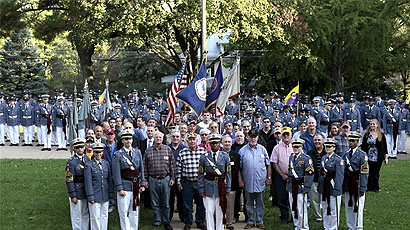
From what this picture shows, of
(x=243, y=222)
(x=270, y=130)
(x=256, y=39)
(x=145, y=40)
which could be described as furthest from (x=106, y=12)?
(x=243, y=222)

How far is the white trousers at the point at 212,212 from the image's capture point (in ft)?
34.5

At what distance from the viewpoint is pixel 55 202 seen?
43.8ft

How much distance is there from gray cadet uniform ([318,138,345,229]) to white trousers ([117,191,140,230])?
11.4 ft

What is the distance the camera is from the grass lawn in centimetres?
1150

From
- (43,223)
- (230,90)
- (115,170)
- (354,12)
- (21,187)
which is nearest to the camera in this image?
(115,170)

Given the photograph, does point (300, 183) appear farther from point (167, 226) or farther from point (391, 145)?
point (391, 145)

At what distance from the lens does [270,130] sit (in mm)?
13609

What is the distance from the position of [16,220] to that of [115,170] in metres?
2.96

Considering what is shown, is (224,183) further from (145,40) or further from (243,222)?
(145,40)

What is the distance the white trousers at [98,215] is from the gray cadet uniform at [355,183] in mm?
4392

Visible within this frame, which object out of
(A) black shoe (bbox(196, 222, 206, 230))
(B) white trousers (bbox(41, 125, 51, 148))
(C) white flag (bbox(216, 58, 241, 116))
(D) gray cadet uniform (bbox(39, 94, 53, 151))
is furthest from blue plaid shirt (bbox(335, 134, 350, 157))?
(B) white trousers (bbox(41, 125, 51, 148))

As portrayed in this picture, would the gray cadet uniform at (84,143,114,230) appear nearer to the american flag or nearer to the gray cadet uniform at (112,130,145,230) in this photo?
the gray cadet uniform at (112,130,145,230)

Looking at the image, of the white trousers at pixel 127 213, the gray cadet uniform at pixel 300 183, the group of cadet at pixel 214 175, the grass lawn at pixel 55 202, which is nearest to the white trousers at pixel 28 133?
the grass lawn at pixel 55 202

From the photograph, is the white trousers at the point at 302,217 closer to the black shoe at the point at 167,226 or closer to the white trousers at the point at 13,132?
the black shoe at the point at 167,226
